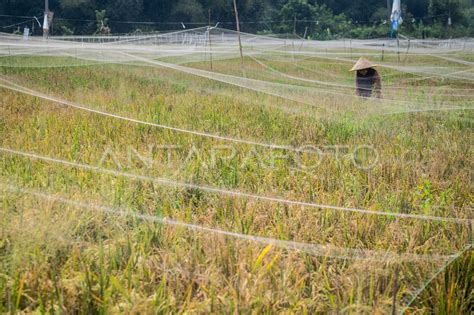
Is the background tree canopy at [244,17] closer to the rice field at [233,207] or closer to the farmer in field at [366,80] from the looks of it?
the farmer in field at [366,80]

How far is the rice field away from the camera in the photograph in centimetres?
172

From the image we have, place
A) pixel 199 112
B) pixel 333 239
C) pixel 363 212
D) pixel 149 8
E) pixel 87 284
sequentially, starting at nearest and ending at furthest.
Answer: pixel 87 284, pixel 333 239, pixel 363 212, pixel 199 112, pixel 149 8

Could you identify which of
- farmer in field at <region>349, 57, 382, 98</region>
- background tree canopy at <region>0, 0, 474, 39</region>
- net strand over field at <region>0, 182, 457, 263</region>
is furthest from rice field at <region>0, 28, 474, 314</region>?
background tree canopy at <region>0, 0, 474, 39</region>

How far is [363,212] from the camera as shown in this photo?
7.82 ft

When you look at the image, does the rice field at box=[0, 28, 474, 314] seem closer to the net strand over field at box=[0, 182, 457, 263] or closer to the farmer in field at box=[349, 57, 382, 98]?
the net strand over field at box=[0, 182, 457, 263]

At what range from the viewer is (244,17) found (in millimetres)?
42000

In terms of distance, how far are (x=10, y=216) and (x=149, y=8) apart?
39084 mm

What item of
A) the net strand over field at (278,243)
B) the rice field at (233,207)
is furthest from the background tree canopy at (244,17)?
the net strand over field at (278,243)

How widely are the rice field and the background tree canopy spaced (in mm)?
27250

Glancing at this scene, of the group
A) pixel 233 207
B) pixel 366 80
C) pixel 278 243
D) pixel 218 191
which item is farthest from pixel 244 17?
pixel 278 243

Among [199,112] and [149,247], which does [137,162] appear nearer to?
[149,247]

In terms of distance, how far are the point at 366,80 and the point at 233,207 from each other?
4499mm

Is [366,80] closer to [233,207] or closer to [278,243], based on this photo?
[233,207]

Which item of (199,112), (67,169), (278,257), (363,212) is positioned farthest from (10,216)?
(199,112)
